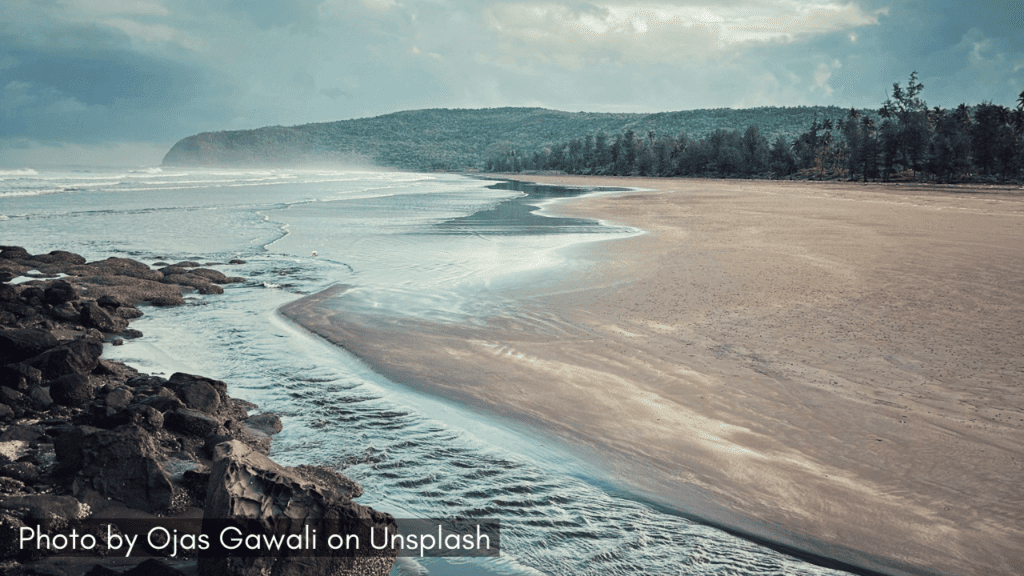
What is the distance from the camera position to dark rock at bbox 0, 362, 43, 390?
17.3 feet

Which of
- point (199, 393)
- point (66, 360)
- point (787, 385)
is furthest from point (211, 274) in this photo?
point (787, 385)

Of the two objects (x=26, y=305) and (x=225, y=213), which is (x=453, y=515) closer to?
(x=26, y=305)

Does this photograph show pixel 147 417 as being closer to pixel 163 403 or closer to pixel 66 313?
pixel 163 403

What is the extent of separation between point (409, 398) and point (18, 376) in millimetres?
3183

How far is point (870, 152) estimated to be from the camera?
68.8 m

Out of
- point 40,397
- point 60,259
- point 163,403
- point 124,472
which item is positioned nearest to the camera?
point 124,472

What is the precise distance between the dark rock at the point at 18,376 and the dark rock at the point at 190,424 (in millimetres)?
1523

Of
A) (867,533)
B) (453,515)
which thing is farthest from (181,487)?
(867,533)

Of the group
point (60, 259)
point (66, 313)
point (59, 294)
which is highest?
point (60, 259)

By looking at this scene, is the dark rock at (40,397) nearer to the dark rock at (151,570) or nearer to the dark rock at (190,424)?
the dark rock at (190,424)

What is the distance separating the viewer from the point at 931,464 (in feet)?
15.1

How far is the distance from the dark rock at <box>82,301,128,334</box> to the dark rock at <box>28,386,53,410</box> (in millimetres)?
2771

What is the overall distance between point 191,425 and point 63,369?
5.72 ft

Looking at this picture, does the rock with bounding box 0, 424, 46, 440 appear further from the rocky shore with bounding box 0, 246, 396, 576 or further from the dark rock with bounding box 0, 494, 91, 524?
the dark rock with bounding box 0, 494, 91, 524
